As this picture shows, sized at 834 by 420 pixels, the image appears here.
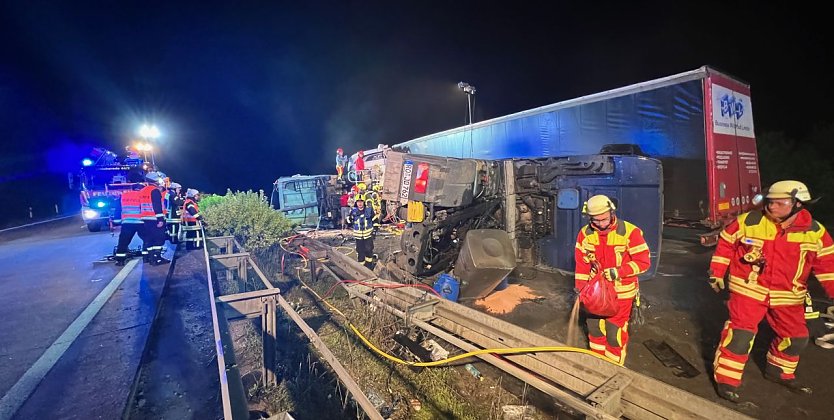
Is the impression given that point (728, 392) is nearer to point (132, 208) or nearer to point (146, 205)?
point (146, 205)

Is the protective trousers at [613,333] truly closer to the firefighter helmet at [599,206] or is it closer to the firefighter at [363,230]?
the firefighter helmet at [599,206]

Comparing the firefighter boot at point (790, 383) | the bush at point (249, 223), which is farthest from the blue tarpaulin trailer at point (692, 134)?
the bush at point (249, 223)

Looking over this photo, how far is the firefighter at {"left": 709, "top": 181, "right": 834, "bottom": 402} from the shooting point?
8.23 ft

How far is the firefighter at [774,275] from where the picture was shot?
251 centimetres

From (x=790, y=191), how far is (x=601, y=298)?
4.93 ft

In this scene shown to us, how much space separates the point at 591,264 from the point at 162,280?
21.3ft

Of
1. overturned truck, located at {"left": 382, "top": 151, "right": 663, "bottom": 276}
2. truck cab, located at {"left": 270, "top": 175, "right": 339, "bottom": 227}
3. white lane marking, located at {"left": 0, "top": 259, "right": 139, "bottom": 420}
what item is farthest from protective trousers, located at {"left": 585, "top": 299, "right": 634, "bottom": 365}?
truck cab, located at {"left": 270, "top": 175, "right": 339, "bottom": 227}

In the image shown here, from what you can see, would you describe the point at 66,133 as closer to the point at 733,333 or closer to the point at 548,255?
the point at 548,255

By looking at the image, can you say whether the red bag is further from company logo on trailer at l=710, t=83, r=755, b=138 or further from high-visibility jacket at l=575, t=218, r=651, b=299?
company logo on trailer at l=710, t=83, r=755, b=138

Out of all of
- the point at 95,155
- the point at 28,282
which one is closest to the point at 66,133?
the point at 95,155

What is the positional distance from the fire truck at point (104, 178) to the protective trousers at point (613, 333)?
31.8 feet

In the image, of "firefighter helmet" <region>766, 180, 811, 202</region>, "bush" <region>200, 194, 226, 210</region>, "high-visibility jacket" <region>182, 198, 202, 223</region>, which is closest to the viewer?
"firefighter helmet" <region>766, 180, 811, 202</region>

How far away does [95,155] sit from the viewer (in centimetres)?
1014

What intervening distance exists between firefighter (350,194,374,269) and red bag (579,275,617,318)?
444 centimetres
